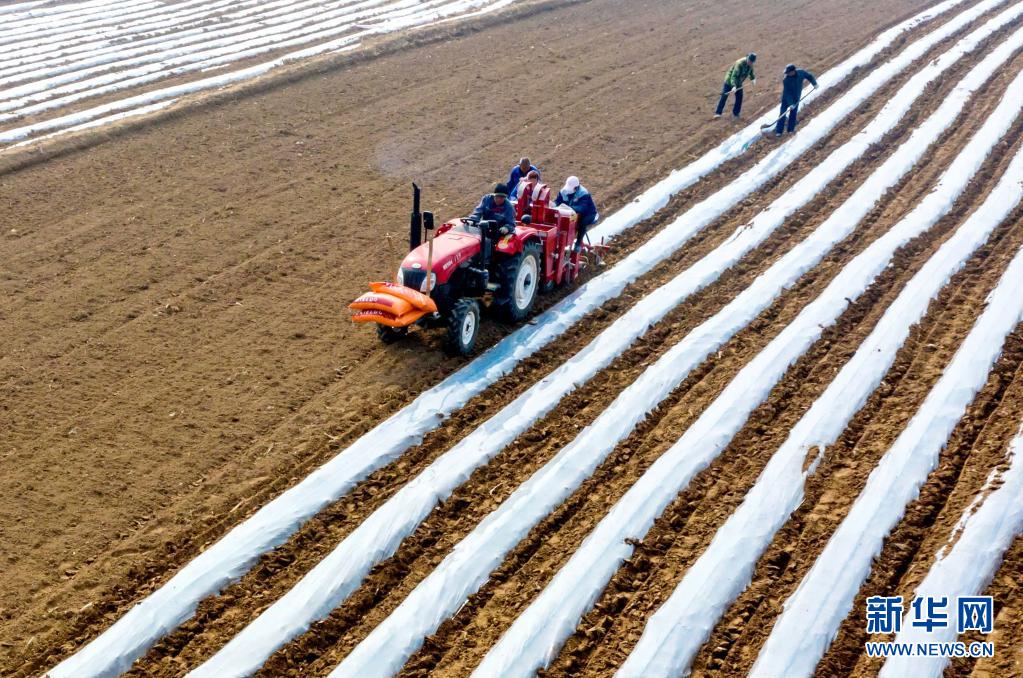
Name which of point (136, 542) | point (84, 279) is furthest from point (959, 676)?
point (84, 279)

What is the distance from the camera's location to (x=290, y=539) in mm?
7020

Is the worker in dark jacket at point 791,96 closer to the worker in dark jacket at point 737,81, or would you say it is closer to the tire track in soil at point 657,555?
the worker in dark jacket at point 737,81

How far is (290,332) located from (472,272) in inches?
79.1

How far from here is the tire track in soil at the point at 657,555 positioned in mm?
6137

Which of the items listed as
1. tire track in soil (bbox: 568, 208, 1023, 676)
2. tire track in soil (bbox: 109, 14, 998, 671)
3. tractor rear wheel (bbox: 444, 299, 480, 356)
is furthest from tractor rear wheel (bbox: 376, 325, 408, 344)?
tire track in soil (bbox: 568, 208, 1023, 676)

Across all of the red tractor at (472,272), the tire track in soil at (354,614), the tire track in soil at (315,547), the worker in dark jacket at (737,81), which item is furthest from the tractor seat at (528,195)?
the worker in dark jacket at (737,81)

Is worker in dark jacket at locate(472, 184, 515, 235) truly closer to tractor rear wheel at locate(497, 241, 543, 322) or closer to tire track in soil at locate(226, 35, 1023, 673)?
tractor rear wheel at locate(497, 241, 543, 322)

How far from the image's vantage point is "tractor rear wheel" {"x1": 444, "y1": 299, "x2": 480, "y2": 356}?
923cm

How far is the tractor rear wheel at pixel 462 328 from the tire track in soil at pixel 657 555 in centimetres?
231

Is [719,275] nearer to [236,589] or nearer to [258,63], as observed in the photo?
[236,589]

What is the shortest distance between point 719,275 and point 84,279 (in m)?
7.47

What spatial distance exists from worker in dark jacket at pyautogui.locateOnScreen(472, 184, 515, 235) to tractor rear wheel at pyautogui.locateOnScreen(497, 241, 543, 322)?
33 cm

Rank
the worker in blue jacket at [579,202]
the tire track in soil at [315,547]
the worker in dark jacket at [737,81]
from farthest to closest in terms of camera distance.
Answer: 1. the worker in dark jacket at [737,81]
2. the worker in blue jacket at [579,202]
3. the tire track in soil at [315,547]

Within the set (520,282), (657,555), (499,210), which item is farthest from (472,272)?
(657,555)
